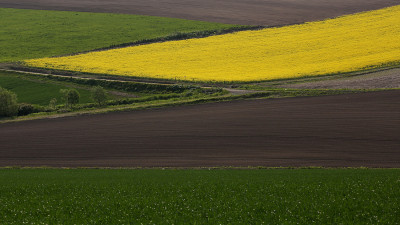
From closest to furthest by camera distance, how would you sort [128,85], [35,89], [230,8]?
1. [128,85]
2. [35,89]
3. [230,8]

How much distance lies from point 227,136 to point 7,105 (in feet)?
81.7

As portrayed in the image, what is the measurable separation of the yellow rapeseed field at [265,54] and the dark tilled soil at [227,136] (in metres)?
15.7

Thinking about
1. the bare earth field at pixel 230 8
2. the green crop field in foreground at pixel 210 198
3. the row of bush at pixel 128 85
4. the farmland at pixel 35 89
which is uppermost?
the bare earth field at pixel 230 8

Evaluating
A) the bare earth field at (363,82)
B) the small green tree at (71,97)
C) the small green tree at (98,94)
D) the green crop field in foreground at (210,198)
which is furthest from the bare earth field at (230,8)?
the green crop field in foreground at (210,198)

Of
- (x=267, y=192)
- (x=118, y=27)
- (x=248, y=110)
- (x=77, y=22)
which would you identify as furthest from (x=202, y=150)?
(x=77, y=22)

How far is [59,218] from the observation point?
1526 cm

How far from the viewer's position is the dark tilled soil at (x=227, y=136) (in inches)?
1151

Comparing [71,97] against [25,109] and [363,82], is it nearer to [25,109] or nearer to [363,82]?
[25,109]

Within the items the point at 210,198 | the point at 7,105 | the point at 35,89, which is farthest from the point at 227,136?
the point at 35,89

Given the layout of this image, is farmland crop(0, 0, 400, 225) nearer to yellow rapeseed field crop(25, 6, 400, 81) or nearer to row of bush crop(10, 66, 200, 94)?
row of bush crop(10, 66, 200, 94)

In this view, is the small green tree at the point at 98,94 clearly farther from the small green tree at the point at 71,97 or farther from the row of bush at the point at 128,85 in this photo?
the row of bush at the point at 128,85

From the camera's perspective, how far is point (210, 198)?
17453 millimetres

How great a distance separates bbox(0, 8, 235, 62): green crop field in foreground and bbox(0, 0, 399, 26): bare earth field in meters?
4.09

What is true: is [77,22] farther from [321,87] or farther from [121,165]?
[121,165]
